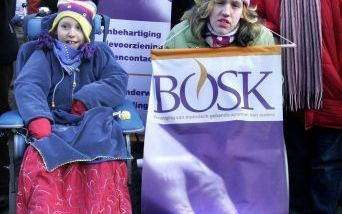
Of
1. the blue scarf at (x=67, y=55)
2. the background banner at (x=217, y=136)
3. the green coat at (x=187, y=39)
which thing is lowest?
the background banner at (x=217, y=136)

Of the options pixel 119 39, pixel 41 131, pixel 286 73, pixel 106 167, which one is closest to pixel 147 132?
pixel 106 167

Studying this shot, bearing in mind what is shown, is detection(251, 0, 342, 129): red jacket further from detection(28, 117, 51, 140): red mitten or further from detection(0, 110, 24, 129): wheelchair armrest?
detection(0, 110, 24, 129): wheelchair armrest

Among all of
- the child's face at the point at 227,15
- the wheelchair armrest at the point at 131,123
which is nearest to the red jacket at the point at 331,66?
the child's face at the point at 227,15

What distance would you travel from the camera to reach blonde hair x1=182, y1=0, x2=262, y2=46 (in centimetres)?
371

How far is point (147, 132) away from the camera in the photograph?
367cm

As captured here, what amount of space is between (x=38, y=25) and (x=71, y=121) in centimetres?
73

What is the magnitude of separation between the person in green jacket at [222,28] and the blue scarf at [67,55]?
1.88ft

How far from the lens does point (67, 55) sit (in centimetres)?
390

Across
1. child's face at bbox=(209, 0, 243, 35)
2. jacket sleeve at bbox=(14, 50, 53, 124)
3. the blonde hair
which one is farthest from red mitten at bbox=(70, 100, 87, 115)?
child's face at bbox=(209, 0, 243, 35)

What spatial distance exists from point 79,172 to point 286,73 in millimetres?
1393

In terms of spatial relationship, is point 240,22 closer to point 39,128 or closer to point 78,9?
point 78,9

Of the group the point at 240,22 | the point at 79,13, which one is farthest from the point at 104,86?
the point at 240,22

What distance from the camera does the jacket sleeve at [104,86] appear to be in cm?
373

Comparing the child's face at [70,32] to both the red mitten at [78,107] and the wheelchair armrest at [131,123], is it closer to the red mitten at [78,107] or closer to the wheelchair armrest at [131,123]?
the red mitten at [78,107]
